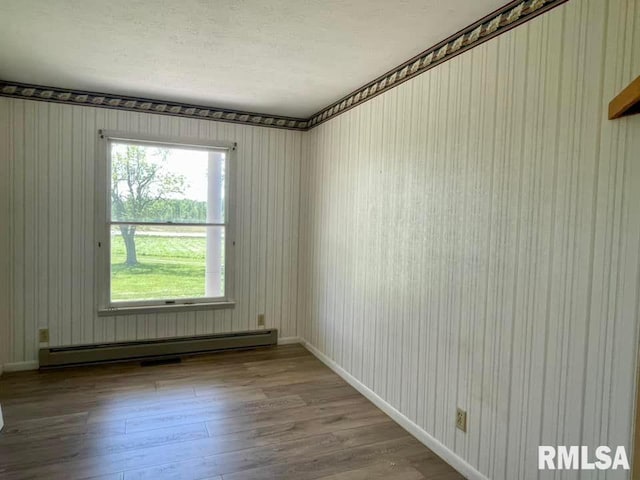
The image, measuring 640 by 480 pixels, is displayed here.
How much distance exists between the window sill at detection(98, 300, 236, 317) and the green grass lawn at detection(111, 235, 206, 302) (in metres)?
0.10

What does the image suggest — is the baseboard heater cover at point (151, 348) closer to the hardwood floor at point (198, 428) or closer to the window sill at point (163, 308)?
the hardwood floor at point (198, 428)

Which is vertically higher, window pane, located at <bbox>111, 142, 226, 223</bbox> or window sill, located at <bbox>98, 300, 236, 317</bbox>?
window pane, located at <bbox>111, 142, 226, 223</bbox>

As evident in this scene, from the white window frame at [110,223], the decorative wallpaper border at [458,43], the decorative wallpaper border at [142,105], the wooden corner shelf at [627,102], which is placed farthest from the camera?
the white window frame at [110,223]

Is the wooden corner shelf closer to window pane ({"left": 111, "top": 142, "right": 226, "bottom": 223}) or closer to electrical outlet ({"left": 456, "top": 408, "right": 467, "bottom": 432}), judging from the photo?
electrical outlet ({"left": 456, "top": 408, "right": 467, "bottom": 432})

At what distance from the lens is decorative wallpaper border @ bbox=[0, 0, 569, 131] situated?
1.88 metres

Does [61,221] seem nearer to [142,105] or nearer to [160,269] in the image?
[160,269]

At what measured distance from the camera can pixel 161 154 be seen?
12.3 feet

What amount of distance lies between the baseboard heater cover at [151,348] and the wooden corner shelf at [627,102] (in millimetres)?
3525

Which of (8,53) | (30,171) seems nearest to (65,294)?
(30,171)

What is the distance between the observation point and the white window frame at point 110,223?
11.6ft

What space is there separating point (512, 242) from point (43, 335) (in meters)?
3.71

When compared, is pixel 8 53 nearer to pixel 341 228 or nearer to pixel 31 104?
pixel 31 104

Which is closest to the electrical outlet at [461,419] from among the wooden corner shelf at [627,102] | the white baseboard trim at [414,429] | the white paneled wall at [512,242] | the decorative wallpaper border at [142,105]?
the white paneled wall at [512,242]

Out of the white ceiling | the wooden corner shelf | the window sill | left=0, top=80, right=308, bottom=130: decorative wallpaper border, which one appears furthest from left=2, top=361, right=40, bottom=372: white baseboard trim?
the wooden corner shelf
